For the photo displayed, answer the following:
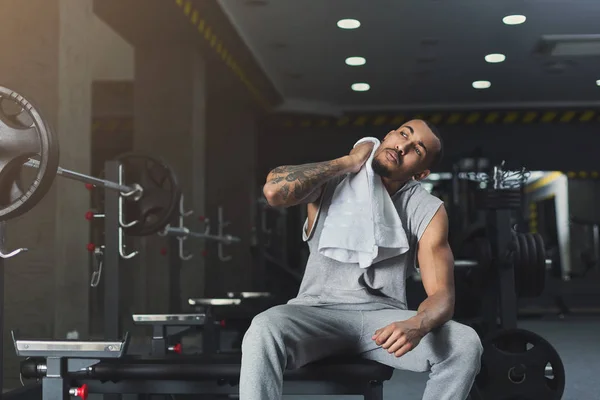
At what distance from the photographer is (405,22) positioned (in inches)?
226

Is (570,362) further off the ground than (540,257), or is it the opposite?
(540,257)

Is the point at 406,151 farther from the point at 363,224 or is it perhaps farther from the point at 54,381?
the point at 54,381

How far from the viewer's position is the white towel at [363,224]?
6.17 feet

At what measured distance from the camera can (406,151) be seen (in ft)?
6.41

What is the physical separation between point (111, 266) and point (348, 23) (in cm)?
356

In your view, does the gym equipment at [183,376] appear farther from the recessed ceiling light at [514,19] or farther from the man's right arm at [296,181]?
the recessed ceiling light at [514,19]

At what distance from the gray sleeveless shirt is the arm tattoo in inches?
4.7

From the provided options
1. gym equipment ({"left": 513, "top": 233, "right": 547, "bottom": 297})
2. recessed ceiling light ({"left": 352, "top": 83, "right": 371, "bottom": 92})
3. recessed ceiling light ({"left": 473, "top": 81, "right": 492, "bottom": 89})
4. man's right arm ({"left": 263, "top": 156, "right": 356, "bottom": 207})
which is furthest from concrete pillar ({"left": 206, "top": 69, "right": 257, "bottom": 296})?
man's right arm ({"left": 263, "top": 156, "right": 356, "bottom": 207})

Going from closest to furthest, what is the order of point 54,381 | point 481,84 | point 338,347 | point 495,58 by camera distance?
point 54,381 → point 338,347 → point 495,58 → point 481,84

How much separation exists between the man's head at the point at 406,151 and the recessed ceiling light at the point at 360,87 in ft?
19.5

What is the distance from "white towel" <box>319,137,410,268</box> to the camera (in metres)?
1.88

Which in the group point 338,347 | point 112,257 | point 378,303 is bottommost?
point 338,347

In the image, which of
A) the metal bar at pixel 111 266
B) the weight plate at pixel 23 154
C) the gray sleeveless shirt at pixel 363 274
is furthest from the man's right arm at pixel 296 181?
the metal bar at pixel 111 266

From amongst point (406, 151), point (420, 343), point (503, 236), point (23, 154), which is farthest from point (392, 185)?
point (503, 236)
